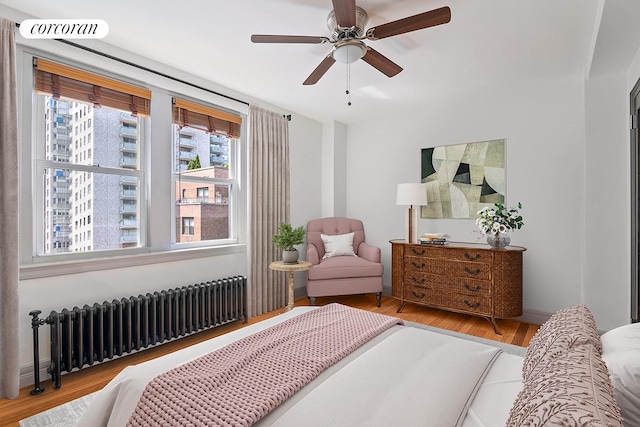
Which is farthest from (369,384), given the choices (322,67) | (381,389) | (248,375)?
(322,67)

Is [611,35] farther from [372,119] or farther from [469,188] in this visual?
[372,119]

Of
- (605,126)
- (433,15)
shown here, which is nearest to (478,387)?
(433,15)

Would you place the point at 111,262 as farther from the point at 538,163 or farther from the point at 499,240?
the point at 538,163

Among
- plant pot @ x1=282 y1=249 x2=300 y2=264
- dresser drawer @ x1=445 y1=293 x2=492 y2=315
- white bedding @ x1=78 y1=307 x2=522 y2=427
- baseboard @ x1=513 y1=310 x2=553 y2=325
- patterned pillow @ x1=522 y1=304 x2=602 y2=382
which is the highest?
patterned pillow @ x1=522 y1=304 x2=602 y2=382

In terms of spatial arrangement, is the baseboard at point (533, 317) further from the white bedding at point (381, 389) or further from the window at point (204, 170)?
the window at point (204, 170)

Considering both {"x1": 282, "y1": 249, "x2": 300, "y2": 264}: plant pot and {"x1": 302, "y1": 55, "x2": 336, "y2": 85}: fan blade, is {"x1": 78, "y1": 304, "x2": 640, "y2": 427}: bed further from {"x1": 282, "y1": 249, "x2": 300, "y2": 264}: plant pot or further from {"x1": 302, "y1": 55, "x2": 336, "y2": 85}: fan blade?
{"x1": 282, "y1": 249, "x2": 300, "y2": 264}: plant pot

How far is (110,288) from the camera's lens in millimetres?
2740

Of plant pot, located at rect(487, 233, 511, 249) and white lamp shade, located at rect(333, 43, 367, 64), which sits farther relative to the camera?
plant pot, located at rect(487, 233, 511, 249)

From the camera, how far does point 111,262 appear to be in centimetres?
275

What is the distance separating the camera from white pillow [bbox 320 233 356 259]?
4.39m

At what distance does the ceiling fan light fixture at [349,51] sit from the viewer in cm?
228

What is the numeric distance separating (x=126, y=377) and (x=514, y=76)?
4.02m

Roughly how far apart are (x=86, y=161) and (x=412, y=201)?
3.28m

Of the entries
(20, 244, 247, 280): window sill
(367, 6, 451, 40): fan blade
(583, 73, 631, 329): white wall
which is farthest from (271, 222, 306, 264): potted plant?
(583, 73, 631, 329): white wall
